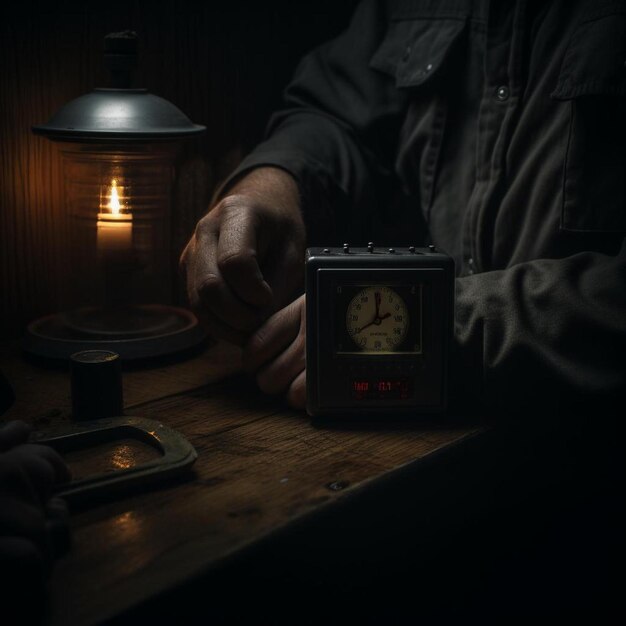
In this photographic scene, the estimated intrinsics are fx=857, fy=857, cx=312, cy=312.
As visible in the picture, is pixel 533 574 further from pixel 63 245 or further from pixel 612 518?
pixel 63 245

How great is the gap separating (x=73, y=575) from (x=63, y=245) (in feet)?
2.83

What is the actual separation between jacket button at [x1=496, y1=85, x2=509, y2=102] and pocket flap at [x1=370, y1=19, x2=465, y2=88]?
0.17 metres

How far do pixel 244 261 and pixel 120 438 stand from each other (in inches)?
10.2

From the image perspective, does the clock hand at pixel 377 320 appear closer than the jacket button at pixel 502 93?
Yes

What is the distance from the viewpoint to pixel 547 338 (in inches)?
39.9

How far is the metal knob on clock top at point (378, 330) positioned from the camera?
98 cm

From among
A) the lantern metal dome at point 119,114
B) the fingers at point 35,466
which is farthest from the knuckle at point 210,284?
the fingers at point 35,466

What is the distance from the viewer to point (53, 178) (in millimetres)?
1395

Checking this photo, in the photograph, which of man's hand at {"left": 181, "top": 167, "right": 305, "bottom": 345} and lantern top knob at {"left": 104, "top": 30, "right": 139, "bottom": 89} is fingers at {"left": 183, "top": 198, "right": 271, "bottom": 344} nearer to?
man's hand at {"left": 181, "top": 167, "right": 305, "bottom": 345}

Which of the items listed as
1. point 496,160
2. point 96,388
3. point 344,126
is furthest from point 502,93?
point 96,388

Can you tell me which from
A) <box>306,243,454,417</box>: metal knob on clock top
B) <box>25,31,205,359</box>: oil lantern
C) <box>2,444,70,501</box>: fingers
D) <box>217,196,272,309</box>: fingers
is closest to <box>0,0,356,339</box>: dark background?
<box>25,31,205,359</box>: oil lantern

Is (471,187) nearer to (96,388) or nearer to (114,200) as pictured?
(114,200)

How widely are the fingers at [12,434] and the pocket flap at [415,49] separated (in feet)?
3.17

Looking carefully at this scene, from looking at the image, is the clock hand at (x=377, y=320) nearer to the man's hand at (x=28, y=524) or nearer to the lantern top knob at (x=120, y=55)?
the man's hand at (x=28, y=524)
